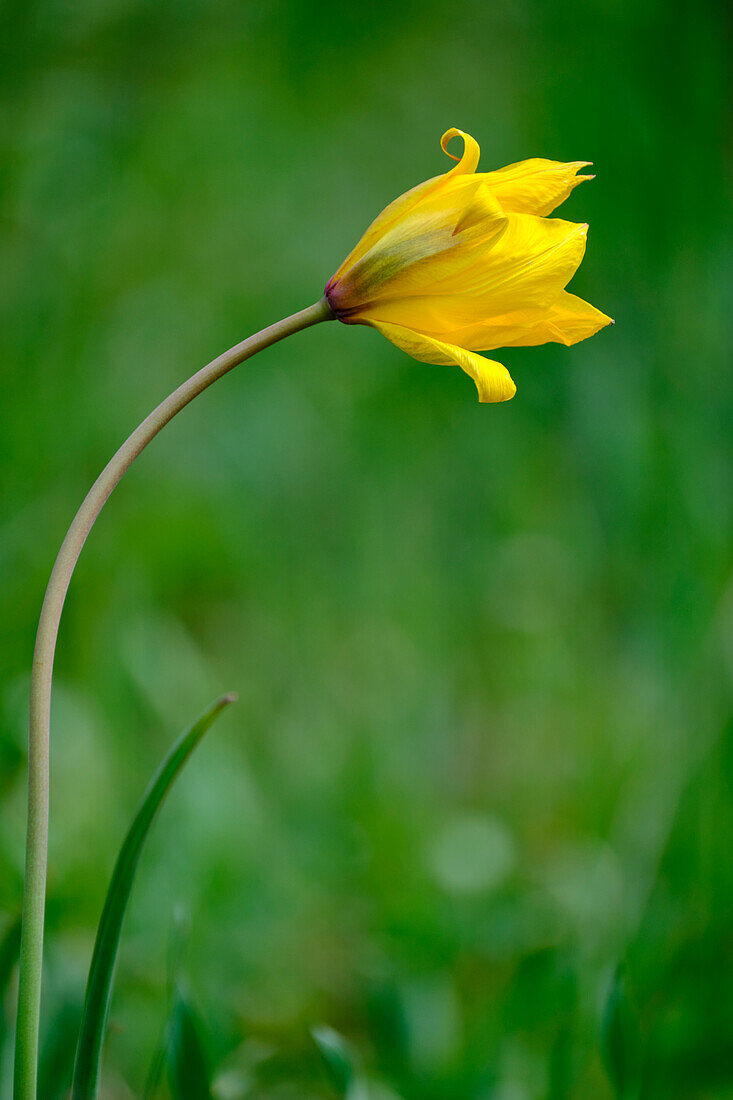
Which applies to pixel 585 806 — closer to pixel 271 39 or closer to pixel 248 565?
pixel 248 565

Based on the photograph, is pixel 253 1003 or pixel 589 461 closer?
pixel 253 1003

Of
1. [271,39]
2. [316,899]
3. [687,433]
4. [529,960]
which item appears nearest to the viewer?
[529,960]

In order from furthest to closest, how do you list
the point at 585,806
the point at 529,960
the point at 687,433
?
the point at 687,433 < the point at 585,806 < the point at 529,960

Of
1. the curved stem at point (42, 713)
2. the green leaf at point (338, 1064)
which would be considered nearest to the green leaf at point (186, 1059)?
the green leaf at point (338, 1064)

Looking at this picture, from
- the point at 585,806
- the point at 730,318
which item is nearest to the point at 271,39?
the point at 730,318

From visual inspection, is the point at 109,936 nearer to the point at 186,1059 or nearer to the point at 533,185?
the point at 186,1059

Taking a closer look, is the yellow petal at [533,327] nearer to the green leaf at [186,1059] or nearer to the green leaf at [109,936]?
the green leaf at [109,936]
